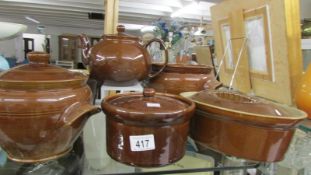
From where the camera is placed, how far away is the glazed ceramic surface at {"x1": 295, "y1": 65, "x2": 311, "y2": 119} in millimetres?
566

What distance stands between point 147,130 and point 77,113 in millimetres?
119

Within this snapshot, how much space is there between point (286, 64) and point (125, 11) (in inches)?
173

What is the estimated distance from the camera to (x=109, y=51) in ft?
1.92

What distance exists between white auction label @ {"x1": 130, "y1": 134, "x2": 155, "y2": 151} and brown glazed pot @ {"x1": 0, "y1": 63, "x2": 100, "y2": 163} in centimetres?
9

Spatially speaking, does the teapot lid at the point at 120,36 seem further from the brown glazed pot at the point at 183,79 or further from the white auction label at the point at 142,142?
the white auction label at the point at 142,142

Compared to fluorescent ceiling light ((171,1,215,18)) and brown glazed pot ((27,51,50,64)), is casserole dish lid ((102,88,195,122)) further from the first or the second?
fluorescent ceiling light ((171,1,215,18))

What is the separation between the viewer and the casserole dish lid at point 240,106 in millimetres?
423

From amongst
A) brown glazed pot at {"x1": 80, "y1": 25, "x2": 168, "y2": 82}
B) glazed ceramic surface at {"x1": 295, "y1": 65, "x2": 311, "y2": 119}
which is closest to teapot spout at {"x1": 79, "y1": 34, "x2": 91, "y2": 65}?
brown glazed pot at {"x1": 80, "y1": 25, "x2": 168, "y2": 82}

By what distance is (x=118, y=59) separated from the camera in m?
0.58

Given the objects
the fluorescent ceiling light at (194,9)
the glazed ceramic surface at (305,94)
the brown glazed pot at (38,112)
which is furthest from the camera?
the fluorescent ceiling light at (194,9)

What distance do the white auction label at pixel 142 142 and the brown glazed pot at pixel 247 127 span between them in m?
0.13

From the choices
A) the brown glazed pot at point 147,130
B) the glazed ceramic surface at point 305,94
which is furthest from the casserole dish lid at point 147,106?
the glazed ceramic surface at point 305,94

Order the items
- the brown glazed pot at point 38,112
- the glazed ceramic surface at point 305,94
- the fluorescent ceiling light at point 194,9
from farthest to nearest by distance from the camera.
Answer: the fluorescent ceiling light at point 194,9, the glazed ceramic surface at point 305,94, the brown glazed pot at point 38,112

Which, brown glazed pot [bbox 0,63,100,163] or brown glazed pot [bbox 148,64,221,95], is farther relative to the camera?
brown glazed pot [bbox 148,64,221,95]
